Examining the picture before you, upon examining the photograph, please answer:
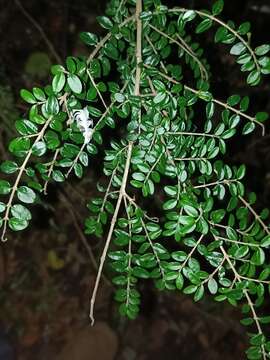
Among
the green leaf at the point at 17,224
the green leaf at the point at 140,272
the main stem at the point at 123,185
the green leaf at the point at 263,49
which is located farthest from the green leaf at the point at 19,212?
the green leaf at the point at 263,49

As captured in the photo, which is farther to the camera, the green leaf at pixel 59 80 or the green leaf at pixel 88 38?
the green leaf at pixel 88 38

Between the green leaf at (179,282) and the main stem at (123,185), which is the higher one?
the main stem at (123,185)

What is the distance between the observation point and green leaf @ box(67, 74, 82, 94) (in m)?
0.73

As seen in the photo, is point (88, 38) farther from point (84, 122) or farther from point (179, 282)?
point (179, 282)

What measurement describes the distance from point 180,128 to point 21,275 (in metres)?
1.96

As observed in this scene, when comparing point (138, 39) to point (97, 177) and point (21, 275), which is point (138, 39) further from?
point (21, 275)

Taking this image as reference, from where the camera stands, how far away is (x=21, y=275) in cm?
262

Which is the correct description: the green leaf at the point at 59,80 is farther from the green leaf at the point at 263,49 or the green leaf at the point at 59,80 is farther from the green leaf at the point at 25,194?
the green leaf at the point at 263,49

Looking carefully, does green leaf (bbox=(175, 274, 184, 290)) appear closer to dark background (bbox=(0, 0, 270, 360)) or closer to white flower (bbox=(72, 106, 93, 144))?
white flower (bbox=(72, 106, 93, 144))

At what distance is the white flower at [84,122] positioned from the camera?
31.5 inches

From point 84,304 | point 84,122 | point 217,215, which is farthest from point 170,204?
point 84,304

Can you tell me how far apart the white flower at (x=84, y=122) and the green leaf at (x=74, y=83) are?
64 millimetres

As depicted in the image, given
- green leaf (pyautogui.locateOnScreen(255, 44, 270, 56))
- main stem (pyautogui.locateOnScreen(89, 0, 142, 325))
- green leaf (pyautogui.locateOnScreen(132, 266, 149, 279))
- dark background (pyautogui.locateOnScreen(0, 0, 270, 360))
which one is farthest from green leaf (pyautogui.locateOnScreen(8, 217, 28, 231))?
dark background (pyautogui.locateOnScreen(0, 0, 270, 360))

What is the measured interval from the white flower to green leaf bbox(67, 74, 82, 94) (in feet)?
0.21
